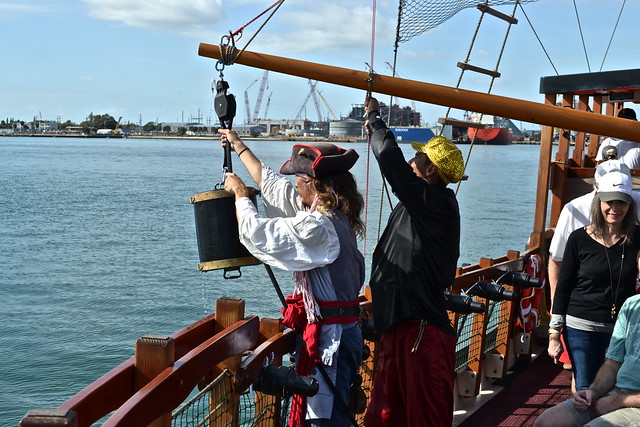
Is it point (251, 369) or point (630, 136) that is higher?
point (630, 136)

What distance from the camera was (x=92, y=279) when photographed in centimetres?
1688

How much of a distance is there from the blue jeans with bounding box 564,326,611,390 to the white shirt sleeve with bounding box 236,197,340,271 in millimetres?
1551

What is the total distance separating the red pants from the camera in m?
3.21

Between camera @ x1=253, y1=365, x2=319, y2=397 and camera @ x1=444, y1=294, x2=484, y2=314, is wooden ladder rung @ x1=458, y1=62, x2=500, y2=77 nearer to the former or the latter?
camera @ x1=444, y1=294, x2=484, y2=314

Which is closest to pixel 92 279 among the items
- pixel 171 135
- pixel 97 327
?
A: pixel 97 327

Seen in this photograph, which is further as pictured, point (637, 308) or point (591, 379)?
point (591, 379)

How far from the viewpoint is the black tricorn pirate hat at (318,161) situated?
2.95 m

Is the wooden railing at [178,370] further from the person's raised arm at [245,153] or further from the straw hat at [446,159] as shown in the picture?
the straw hat at [446,159]

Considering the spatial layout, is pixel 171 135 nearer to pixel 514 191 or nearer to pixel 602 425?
pixel 514 191

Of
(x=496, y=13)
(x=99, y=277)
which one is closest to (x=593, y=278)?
(x=496, y=13)

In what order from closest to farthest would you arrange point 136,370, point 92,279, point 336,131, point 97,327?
point 136,370 → point 97,327 → point 92,279 → point 336,131

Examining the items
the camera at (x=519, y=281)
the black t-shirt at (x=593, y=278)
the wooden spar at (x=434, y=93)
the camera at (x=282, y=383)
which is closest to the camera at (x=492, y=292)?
the camera at (x=519, y=281)

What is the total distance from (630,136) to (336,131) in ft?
390

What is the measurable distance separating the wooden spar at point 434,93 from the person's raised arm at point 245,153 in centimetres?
48
